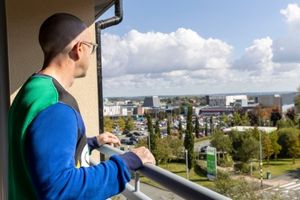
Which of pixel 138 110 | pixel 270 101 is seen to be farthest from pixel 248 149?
pixel 138 110

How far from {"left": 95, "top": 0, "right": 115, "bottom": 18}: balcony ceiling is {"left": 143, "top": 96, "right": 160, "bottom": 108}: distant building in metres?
0.81

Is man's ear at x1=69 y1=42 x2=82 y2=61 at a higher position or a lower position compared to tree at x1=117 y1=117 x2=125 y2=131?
higher

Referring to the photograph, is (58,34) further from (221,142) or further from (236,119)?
(221,142)

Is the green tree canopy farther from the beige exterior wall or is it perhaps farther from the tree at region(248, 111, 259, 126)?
the beige exterior wall

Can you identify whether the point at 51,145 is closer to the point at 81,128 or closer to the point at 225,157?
the point at 81,128

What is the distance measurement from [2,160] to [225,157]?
2.14 m

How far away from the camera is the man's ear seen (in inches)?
34.7

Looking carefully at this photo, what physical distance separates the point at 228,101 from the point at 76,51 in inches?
116

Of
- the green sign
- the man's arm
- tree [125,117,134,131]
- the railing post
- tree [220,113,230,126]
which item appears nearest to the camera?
the man's arm

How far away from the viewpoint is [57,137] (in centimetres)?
76

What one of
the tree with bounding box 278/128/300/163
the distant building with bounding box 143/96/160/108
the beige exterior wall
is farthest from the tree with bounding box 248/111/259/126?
the beige exterior wall

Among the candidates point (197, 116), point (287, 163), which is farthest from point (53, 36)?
point (287, 163)

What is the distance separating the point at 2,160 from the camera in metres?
2.15

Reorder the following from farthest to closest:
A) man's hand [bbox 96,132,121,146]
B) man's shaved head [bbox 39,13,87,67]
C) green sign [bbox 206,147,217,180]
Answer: green sign [bbox 206,147,217,180] < man's hand [bbox 96,132,121,146] < man's shaved head [bbox 39,13,87,67]
